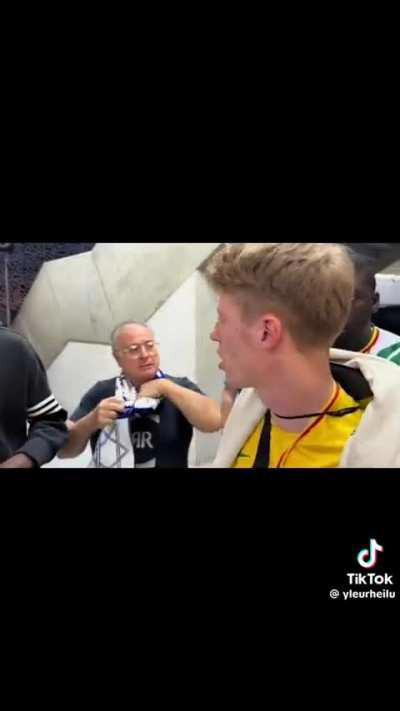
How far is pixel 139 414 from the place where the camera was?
6.03 ft

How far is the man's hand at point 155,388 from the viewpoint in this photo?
5.96 ft

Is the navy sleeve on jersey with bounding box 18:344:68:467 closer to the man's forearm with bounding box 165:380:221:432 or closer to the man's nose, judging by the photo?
the man's forearm with bounding box 165:380:221:432

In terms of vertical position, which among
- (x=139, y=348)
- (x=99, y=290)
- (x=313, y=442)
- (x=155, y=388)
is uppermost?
(x=99, y=290)

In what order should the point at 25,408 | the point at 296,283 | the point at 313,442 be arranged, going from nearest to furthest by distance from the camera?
the point at 296,283
the point at 313,442
the point at 25,408

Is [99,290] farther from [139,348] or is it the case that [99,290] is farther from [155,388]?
[155,388]

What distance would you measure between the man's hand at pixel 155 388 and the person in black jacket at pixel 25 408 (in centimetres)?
23

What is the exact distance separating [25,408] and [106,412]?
0.23 metres

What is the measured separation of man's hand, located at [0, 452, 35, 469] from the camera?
183cm
